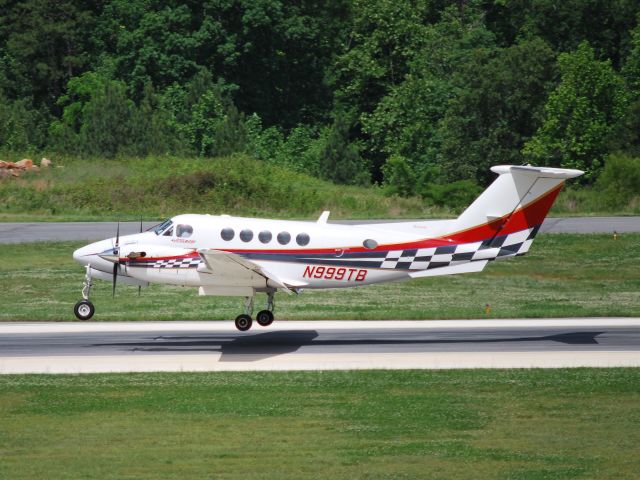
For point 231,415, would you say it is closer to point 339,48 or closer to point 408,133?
point 408,133

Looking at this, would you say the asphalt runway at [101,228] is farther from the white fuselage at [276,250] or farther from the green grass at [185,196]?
the white fuselage at [276,250]

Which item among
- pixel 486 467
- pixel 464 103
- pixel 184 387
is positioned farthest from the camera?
pixel 464 103

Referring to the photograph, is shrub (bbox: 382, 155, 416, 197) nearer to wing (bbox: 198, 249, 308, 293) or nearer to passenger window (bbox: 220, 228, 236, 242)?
passenger window (bbox: 220, 228, 236, 242)

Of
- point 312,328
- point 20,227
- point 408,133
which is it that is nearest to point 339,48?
point 408,133

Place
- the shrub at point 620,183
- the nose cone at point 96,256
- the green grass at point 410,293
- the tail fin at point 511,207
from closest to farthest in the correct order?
the tail fin at point 511,207 < the nose cone at point 96,256 < the green grass at point 410,293 < the shrub at point 620,183

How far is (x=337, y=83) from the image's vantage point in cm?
7969

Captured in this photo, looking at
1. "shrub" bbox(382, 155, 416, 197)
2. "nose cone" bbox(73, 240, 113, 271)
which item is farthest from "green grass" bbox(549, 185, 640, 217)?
"nose cone" bbox(73, 240, 113, 271)

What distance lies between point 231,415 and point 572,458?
6288mm

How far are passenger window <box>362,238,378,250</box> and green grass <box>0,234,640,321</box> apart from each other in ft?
16.4

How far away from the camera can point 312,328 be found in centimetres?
3039

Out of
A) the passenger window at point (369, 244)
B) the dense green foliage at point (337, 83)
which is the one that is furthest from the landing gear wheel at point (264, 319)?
the dense green foliage at point (337, 83)

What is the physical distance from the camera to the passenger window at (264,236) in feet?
90.6

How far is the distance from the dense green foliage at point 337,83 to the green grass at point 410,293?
1520 cm

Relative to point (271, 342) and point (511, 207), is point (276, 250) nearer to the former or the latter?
point (271, 342)
